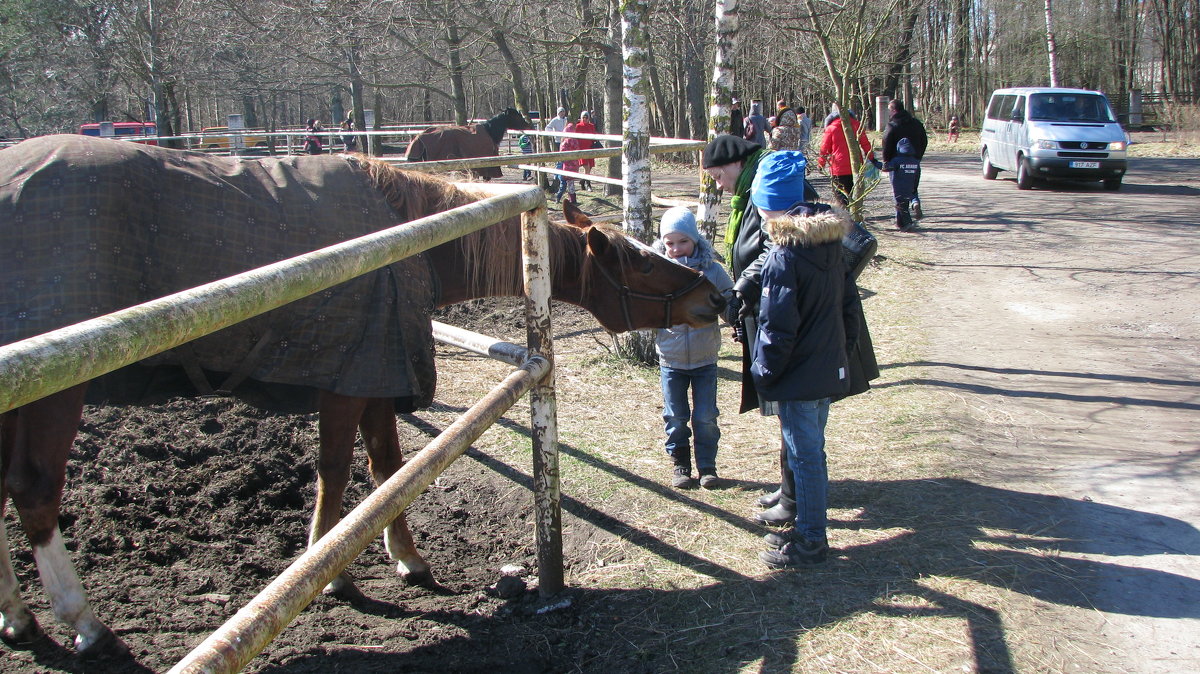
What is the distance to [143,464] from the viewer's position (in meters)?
3.98

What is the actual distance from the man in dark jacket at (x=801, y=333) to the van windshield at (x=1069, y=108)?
14.2m

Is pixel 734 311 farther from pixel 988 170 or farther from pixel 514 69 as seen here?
pixel 988 170

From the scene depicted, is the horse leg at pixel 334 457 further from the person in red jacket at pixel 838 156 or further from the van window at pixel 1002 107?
the van window at pixel 1002 107

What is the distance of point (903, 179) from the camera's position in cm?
1125

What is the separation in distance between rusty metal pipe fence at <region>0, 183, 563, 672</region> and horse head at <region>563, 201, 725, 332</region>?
62 cm

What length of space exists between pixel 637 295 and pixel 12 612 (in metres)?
2.49

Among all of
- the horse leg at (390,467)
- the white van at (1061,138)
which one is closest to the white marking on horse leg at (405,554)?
the horse leg at (390,467)

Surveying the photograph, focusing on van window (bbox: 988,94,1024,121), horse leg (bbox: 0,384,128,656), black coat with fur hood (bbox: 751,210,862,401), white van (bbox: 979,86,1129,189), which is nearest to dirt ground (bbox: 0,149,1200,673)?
horse leg (bbox: 0,384,128,656)

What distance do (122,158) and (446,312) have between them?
439 cm

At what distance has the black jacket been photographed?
36.3 ft

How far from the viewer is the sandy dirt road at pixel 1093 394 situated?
2809 millimetres

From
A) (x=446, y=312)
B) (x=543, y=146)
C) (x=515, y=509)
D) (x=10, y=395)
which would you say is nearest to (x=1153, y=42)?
(x=543, y=146)


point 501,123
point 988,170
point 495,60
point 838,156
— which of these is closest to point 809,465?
point 838,156

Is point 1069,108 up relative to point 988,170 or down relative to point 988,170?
up
